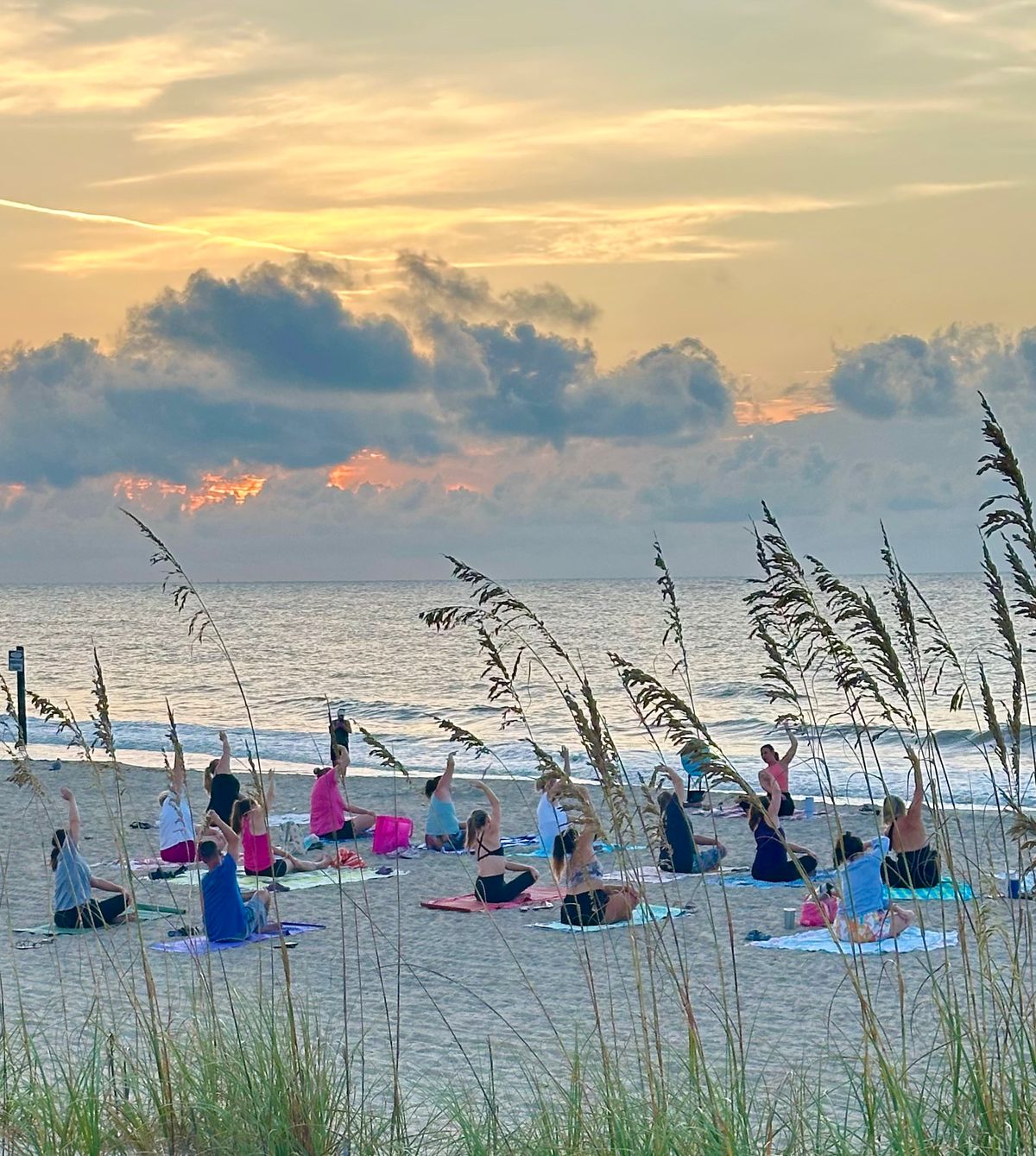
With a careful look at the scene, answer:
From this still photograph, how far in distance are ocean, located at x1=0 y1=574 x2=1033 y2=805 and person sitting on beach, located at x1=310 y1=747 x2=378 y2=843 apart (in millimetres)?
1738

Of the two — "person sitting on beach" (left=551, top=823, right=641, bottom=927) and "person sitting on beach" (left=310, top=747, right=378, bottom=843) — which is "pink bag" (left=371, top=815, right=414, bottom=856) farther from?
"person sitting on beach" (left=551, top=823, right=641, bottom=927)

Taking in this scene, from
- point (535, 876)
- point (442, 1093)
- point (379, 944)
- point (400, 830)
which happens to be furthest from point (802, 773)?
point (442, 1093)

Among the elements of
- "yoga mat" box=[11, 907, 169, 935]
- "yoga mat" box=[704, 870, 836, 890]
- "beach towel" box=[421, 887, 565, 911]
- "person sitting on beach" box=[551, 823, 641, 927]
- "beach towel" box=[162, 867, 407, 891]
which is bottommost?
"yoga mat" box=[704, 870, 836, 890]

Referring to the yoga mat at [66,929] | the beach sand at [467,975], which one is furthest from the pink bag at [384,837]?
the yoga mat at [66,929]

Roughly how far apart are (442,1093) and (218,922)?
22.2ft

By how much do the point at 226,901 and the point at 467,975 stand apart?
1.90m

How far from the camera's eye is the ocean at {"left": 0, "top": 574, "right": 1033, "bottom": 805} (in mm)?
27969

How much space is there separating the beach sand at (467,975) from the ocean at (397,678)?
49.4 inches

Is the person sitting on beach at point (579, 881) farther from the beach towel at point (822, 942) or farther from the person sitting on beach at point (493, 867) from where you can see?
the beach towel at point (822, 942)

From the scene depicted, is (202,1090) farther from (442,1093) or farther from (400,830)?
(400,830)

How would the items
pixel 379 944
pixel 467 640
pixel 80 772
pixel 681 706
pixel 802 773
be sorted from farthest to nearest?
1. pixel 467 640
2. pixel 80 772
3. pixel 802 773
4. pixel 379 944
5. pixel 681 706

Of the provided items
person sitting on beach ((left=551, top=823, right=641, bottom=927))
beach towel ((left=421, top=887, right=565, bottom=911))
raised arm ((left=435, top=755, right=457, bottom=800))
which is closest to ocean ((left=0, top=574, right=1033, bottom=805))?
person sitting on beach ((left=551, top=823, right=641, bottom=927))

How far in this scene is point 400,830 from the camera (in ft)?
51.4

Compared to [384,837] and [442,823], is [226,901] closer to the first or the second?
[384,837]
